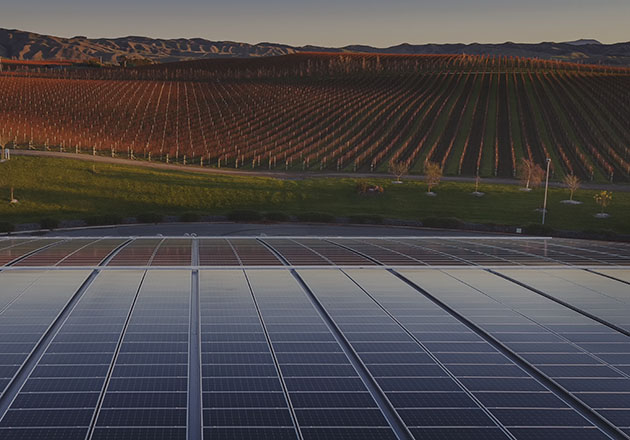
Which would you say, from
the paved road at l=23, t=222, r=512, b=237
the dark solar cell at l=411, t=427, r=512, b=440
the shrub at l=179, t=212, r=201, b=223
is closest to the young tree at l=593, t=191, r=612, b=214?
the paved road at l=23, t=222, r=512, b=237

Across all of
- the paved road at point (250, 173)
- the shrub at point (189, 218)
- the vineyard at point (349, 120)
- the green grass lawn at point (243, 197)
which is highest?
the vineyard at point (349, 120)

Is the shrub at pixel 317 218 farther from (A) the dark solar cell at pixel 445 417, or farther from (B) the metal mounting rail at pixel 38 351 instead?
(A) the dark solar cell at pixel 445 417

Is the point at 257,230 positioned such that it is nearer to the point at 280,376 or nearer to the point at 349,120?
the point at 280,376

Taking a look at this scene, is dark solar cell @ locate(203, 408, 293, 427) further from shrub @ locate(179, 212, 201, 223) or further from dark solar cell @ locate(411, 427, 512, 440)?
shrub @ locate(179, 212, 201, 223)

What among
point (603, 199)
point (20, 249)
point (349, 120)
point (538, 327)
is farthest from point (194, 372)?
point (349, 120)

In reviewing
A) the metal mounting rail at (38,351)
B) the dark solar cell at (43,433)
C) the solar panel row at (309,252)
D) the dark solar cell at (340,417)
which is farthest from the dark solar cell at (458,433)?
→ the solar panel row at (309,252)

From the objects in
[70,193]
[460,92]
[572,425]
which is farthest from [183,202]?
[460,92]

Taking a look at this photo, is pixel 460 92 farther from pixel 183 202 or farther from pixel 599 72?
pixel 183 202
